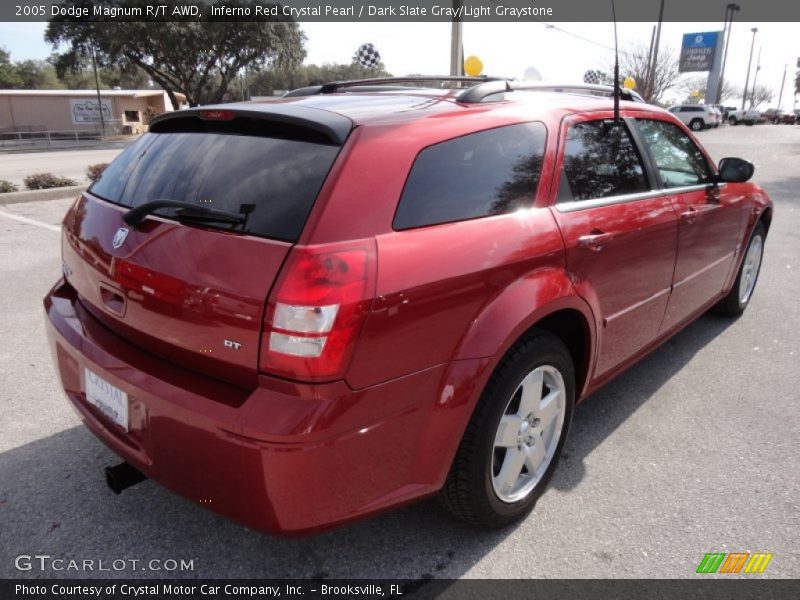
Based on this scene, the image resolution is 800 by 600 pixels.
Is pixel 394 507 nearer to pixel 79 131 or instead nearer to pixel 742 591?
pixel 742 591

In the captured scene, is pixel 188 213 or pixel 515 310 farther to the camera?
pixel 515 310

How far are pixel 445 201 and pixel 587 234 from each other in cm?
80

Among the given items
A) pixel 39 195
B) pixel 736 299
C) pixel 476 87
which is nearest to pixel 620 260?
pixel 476 87

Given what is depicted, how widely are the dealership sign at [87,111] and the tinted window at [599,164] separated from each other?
43091 millimetres

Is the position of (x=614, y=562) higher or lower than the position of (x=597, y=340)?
lower

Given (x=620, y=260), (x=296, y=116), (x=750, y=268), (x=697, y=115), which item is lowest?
(x=697, y=115)

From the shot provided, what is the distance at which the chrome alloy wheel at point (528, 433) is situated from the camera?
7.64 ft

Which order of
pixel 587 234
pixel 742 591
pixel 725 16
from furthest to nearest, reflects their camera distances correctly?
pixel 725 16 → pixel 587 234 → pixel 742 591

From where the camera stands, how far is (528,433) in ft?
7.98

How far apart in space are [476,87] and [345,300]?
1.33 meters

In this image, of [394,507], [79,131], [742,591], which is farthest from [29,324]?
[79,131]

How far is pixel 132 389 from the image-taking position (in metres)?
2.00

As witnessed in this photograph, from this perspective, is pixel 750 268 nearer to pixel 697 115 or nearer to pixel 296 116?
pixel 296 116

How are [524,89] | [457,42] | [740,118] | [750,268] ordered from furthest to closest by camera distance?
[740,118]
[457,42]
[750,268]
[524,89]
